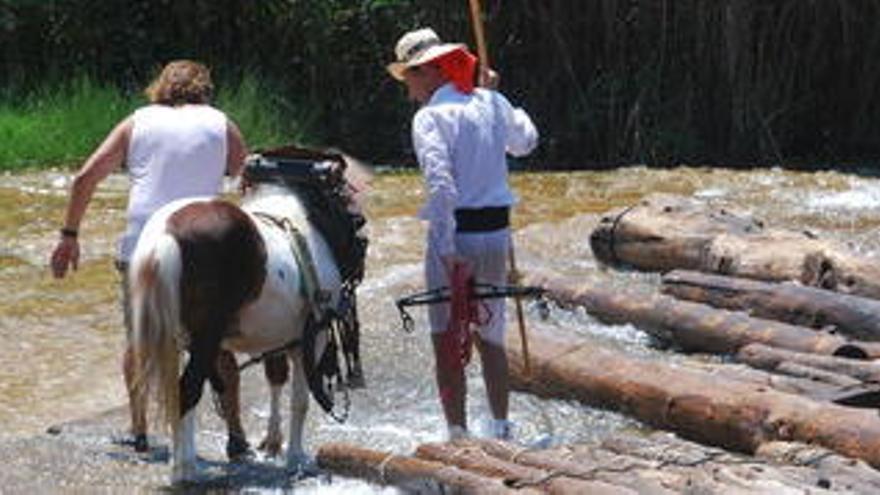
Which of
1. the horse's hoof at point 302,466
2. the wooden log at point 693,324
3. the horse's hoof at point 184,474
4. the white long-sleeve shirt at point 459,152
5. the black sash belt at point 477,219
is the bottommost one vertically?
the wooden log at point 693,324

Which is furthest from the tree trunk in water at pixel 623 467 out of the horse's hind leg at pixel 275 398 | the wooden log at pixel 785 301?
the wooden log at pixel 785 301

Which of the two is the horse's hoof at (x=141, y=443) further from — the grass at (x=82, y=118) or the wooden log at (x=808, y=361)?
the grass at (x=82, y=118)

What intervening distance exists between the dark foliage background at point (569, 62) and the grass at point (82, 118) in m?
0.27

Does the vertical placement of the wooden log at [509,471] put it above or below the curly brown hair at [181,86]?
below

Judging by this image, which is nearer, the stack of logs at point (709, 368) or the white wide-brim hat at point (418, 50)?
the stack of logs at point (709, 368)

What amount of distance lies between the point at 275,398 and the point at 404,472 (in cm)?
102

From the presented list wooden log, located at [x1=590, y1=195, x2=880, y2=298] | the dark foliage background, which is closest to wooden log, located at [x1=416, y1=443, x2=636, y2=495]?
wooden log, located at [x1=590, y1=195, x2=880, y2=298]

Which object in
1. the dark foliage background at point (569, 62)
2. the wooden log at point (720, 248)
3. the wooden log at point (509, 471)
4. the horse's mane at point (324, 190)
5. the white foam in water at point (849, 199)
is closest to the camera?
the wooden log at point (509, 471)

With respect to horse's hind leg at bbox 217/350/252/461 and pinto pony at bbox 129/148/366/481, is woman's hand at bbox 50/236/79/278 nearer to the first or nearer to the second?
pinto pony at bbox 129/148/366/481

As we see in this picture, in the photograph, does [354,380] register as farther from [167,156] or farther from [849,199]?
[849,199]

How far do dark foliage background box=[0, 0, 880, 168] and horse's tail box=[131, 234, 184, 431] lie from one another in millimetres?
11680

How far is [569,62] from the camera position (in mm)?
19047

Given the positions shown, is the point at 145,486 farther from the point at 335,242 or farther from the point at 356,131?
the point at 356,131

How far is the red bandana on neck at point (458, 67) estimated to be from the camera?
24.3ft
